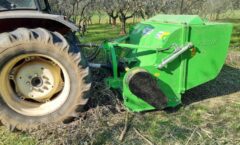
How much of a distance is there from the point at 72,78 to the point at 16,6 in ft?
3.95

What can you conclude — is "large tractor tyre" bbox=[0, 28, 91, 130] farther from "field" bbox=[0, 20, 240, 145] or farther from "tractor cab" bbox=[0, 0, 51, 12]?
"tractor cab" bbox=[0, 0, 51, 12]

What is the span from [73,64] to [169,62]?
52.8 inches

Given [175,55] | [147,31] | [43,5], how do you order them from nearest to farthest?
[175,55] < [147,31] < [43,5]

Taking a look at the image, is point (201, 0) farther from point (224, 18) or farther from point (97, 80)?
point (97, 80)

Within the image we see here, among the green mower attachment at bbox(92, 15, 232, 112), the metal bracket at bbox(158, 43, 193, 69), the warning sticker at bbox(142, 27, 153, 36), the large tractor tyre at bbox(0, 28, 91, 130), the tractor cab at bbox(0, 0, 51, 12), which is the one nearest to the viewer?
the large tractor tyre at bbox(0, 28, 91, 130)

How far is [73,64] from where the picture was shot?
3820 millimetres

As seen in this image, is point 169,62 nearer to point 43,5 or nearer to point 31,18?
point 31,18

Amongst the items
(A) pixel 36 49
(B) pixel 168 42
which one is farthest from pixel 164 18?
(A) pixel 36 49

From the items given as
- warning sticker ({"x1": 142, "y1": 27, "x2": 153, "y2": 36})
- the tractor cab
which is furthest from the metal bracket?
the tractor cab

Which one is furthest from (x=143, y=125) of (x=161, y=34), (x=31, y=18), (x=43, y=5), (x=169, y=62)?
(x=43, y=5)

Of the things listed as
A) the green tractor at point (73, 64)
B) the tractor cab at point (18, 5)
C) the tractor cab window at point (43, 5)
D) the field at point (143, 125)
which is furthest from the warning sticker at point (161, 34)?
the tractor cab window at point (43, 5)

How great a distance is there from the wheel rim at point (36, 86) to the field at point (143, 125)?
293 mm

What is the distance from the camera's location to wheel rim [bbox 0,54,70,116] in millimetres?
4000

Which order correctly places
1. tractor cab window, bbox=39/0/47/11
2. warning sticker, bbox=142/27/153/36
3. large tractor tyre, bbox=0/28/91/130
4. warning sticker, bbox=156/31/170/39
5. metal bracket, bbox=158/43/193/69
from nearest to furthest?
large tractor tyre, bbox=0/28/91/130 → metal bracket, bbox=158/43/193/69 → warning sticker, bbox=156/31/170/39 → warning sticker, bbox=142/27/153/36 → tractor cab window, bbox=39/0/47/11
